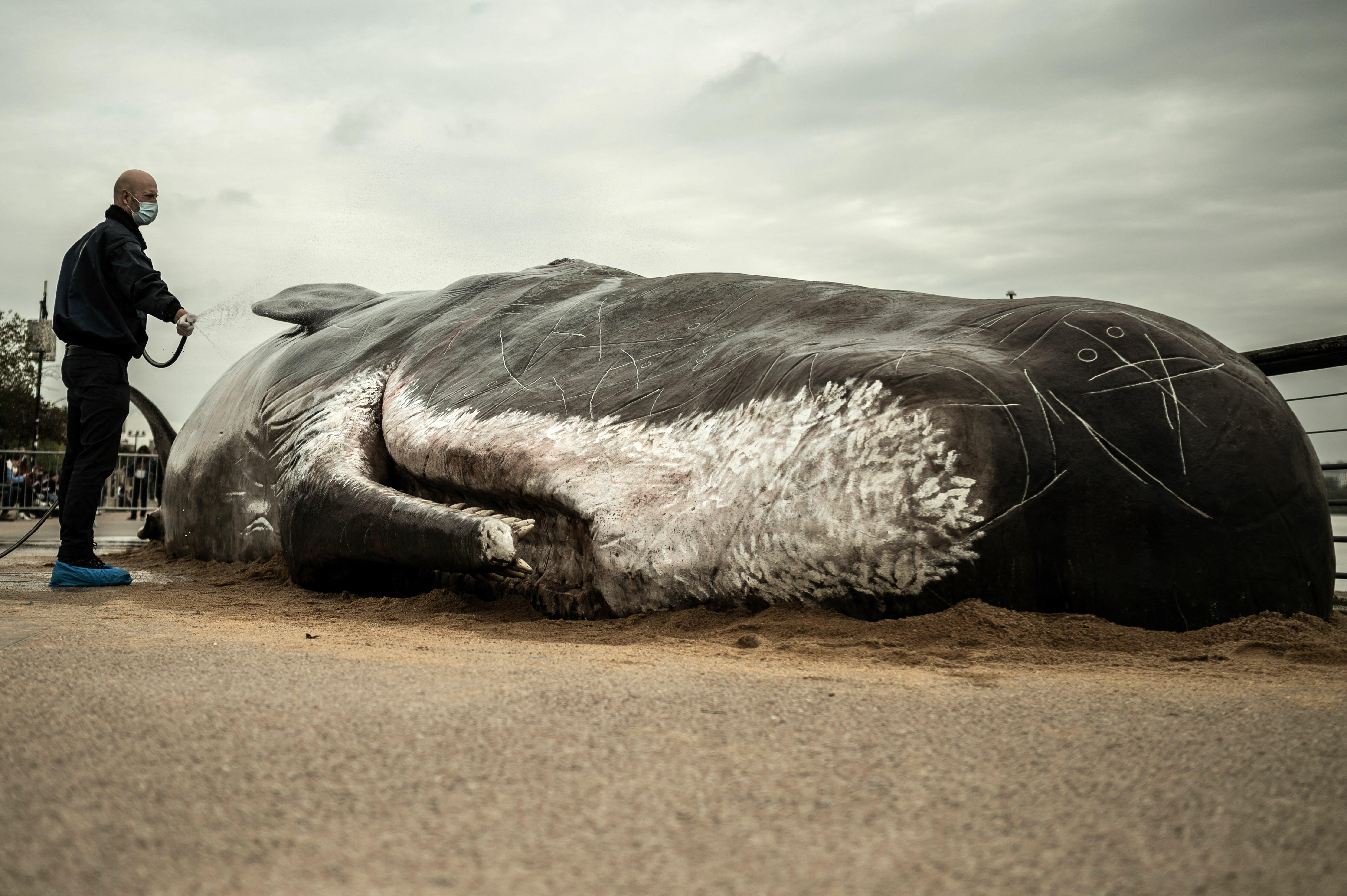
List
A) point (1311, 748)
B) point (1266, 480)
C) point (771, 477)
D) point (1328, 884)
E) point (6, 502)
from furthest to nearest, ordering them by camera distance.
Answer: point (6, 502) < point (771, 477) < point (1266, 480) < point (1311, 748) < point (1328, 884)

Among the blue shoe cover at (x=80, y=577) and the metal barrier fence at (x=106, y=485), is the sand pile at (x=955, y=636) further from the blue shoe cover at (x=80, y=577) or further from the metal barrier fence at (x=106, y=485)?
the metal barrier fence at (x=106, y=485)

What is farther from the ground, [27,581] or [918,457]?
[918,457]

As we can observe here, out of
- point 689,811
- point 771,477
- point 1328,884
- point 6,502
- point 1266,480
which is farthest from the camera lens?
point 6,502

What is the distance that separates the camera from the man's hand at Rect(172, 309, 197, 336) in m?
4.46

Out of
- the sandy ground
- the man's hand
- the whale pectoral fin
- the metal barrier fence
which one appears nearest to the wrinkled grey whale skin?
the whale pectoral fin

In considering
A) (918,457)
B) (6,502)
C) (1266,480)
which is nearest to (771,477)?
(918,457)

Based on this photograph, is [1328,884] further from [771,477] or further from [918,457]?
[771,477]

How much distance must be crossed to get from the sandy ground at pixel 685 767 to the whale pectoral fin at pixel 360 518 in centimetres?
75

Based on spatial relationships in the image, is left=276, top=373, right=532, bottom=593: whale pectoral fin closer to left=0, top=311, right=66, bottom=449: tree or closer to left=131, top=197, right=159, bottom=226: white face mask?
left=131, top=197, right=159, bottom=226: white face mask

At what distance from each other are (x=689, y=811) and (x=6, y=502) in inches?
667

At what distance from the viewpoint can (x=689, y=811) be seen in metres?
1.16

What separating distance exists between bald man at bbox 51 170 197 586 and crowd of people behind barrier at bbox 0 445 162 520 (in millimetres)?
10238

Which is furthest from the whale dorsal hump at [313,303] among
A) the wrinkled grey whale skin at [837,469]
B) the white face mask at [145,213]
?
the wrinkled grey whale skin at [837,469]

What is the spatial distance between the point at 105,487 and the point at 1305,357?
15057 mm
